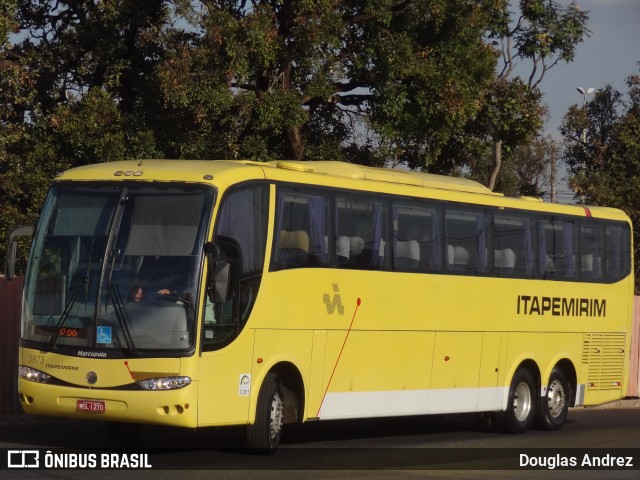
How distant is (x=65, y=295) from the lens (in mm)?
13562

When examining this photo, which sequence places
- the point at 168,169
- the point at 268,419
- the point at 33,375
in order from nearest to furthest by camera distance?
the point at 33,375
the point at 168,169
the point at 268,419

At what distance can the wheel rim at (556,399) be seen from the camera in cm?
2023

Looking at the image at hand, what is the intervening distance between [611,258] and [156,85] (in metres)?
8.33

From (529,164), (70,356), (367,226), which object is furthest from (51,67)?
(529,164)

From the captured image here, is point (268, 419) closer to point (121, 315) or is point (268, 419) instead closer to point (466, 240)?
point (121, 315)

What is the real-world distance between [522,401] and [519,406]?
0.39 feet

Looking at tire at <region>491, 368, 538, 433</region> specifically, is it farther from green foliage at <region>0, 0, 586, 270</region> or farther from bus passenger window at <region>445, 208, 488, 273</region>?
green foliage at <region>0, 0, 586, 270</region>

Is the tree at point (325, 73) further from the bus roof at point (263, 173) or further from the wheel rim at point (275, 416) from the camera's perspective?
the wheel rim at point (275, 416)

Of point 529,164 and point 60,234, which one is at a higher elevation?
point 529,164

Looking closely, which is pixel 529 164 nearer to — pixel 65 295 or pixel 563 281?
pixel 563 281

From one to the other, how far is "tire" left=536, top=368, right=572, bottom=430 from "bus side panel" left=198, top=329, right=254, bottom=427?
7.41 meters

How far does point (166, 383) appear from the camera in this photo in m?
13.1

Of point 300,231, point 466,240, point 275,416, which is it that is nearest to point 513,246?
point 466,240

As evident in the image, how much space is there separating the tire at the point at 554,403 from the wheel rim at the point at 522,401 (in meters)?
0.27
